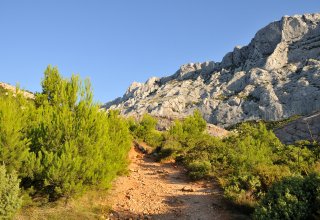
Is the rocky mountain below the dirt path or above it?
above

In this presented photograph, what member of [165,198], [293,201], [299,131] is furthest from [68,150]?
[299,131]

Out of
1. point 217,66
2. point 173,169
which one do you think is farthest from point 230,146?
point 217,66

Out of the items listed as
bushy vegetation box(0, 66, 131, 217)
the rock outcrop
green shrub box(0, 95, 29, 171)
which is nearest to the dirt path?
bushy vegetation box(0, 66, 131, 217)

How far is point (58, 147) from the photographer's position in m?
11.5

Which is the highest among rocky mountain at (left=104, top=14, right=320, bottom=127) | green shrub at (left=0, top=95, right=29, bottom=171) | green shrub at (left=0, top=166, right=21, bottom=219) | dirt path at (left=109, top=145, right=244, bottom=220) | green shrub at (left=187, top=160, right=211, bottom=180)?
rocky mountain at (left=104, top=14, right=320, bottom=127)

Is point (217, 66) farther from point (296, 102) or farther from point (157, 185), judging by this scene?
point (157, 185)

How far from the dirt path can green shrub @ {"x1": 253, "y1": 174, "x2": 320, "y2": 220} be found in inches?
81.6

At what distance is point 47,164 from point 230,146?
12.2 m

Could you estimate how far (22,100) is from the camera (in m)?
14.0

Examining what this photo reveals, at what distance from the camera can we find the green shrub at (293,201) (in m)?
8.83

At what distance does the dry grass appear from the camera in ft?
33.6

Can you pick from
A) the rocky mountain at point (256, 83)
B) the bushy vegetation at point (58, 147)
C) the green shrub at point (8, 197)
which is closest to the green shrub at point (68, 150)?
the bushy vegetation at point (58, 147)

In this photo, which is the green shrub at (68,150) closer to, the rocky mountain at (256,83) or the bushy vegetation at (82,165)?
the bushy vegetation at (82,165)

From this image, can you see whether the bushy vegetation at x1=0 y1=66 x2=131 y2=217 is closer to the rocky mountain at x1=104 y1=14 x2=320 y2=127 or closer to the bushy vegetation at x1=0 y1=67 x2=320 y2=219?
the bushy vegetation at x1=0 y1=67 x2=320 y2=219
